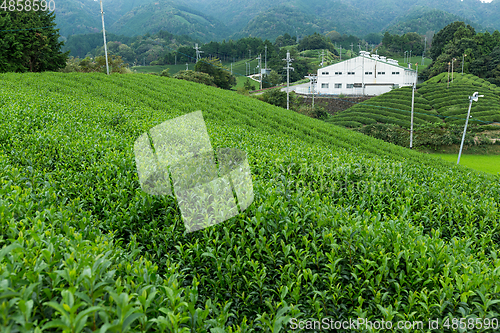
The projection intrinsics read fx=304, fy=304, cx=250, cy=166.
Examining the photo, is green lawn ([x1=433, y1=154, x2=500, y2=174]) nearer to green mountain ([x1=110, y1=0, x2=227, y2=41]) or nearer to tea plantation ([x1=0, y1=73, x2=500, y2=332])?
tea plantation ([x1=0, y1=73, x2=500, y2=332])

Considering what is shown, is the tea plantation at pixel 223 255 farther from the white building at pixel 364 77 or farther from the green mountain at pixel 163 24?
the green mountain at pixel 163 24

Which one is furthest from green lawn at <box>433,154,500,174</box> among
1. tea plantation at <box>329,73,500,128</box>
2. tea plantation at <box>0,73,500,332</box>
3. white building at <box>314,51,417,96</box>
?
white building at <box>314,51,417,96</box>

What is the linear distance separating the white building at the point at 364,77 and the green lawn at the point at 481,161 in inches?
1339

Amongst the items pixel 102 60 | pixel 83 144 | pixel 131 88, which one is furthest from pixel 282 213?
pixel 102 60

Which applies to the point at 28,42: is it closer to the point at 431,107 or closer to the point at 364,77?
the point at 431,107

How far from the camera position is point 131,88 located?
17.9 metres

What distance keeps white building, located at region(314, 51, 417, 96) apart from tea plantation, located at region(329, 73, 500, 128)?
898 cm

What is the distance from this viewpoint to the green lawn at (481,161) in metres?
21.3

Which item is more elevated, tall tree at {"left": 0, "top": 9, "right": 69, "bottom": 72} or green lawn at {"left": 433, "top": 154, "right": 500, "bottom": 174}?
tall tree at {"left": 0, "top": 9, "right": 69, "bottom": 72}

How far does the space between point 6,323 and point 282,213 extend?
2.14 metres

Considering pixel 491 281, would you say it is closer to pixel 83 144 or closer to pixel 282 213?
pixel 282 213

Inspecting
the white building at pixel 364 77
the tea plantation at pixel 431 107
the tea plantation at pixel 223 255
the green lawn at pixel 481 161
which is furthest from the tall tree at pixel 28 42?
the white building at pixel 364 77

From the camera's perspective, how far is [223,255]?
2.57 meters

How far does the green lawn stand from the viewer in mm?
21266
